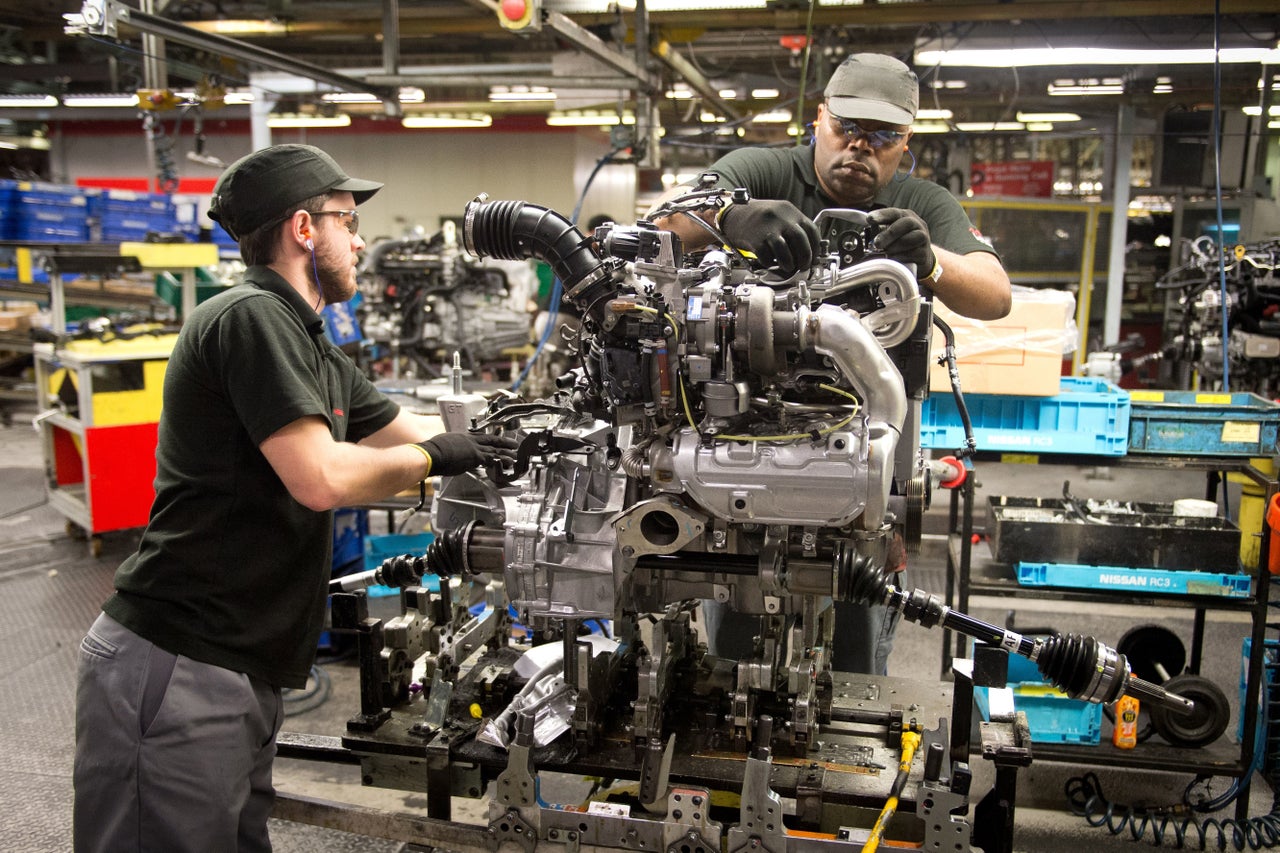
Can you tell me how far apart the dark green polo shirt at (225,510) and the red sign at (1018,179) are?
10.1 m

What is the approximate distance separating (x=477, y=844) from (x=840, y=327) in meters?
1.25

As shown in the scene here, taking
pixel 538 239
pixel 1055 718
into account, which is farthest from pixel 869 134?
pixel 1055 718

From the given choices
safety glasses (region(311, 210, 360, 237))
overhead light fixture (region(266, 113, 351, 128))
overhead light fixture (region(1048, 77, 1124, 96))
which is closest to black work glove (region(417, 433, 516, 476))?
safety glasses (region(311, 210, 360, 237))

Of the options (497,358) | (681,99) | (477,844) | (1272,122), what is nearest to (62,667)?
(477,844)

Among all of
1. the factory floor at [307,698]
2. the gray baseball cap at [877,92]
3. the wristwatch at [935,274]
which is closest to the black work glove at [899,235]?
the wristwatch at [935,274]

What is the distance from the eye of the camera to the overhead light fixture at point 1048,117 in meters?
11.3

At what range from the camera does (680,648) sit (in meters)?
2.25

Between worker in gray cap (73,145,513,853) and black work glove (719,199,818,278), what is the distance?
2.16ft

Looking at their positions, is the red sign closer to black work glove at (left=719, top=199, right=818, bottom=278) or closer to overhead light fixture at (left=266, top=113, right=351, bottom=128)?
overhead light fixture at (left=266, top=113, right=351, bottom=128)


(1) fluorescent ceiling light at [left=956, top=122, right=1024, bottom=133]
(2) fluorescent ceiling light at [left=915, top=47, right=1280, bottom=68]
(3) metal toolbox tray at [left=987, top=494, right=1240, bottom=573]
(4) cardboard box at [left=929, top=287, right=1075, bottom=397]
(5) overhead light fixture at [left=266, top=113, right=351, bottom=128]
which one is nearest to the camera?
(3) metal toolbox tray at [left=987, top=494, right=1240, bottom=573]

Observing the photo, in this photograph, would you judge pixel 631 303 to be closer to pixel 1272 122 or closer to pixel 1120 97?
pixel 1272 122

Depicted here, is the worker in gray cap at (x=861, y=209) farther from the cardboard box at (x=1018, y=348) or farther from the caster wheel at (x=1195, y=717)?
the caster wheel at (x=1195, y=717)

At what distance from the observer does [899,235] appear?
1.98 metres

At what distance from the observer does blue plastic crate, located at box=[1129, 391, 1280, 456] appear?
351 cm
